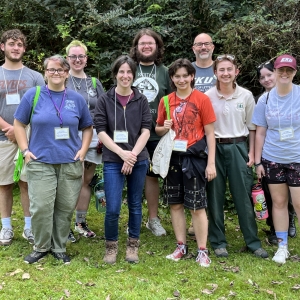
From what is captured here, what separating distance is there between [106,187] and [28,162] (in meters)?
0.81

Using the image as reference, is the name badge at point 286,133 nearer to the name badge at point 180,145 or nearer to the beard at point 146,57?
the name badge at point 180,145

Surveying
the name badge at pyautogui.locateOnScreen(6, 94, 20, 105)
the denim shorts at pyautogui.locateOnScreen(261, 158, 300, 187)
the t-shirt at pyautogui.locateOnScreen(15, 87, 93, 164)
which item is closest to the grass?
the denim shorts at pyautogui.locateOnScreen(261, 158, 300, 187)

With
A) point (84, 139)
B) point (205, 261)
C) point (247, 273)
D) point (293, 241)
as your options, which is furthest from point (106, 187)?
point (293, 241)

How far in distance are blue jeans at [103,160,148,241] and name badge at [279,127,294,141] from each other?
4.60ft

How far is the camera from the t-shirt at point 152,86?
4.60m

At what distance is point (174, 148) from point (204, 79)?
3.75 ft

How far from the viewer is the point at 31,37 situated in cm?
764

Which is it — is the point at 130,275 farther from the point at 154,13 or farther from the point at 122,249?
the point at 154,13

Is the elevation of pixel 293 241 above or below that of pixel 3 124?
below

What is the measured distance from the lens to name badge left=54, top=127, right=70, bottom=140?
3.79m

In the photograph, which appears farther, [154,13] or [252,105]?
[154,13]

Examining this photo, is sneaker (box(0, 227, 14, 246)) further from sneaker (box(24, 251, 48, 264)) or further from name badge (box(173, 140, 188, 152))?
name badge (box(173, 140, 188, 152))

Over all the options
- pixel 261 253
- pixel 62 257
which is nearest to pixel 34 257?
pixel 62 257

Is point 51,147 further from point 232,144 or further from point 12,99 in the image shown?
point 232,144
